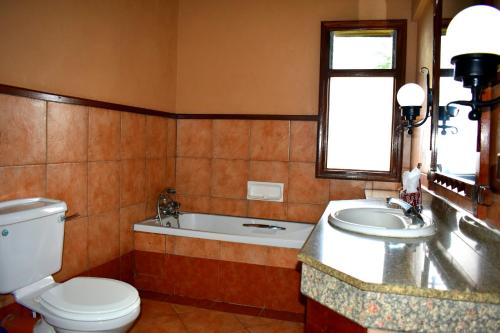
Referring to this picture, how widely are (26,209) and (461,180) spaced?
2032mm

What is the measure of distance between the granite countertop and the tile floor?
133cm

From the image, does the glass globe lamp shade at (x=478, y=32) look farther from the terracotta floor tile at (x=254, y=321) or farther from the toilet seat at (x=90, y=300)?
the terracotta floor tile at (x=254, y=321)

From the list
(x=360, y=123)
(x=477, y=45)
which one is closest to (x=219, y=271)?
(x=360, y=123)

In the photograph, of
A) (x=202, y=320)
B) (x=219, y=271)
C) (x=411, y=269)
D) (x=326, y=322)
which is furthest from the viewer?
(x=219, y=271)

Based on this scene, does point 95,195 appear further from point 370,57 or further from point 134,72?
point 370,57

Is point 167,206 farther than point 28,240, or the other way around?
point 167,206

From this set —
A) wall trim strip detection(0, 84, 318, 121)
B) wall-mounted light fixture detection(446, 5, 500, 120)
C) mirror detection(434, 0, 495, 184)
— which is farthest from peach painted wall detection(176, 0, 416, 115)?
wall-mounted light fixture detection(446, 5, 500, 120)

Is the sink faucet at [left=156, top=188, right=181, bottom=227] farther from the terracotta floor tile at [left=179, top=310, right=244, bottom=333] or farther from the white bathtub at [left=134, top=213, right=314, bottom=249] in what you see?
the terracotta floor tile at [left=179, top=310, right=244, bottom=333]

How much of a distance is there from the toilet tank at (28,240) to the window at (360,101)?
211 centimetres

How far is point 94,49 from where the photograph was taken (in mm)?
2596

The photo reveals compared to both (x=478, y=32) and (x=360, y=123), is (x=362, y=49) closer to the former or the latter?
(x=360, y=123)

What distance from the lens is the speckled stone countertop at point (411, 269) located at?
0.95 m

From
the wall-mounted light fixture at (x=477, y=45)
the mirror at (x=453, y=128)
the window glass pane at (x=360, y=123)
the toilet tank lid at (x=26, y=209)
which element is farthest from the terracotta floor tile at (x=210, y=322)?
the wall-mounted light fixture at (x=477, y=45)

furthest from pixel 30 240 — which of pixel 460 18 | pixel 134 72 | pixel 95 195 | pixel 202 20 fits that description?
pixel 202 20
